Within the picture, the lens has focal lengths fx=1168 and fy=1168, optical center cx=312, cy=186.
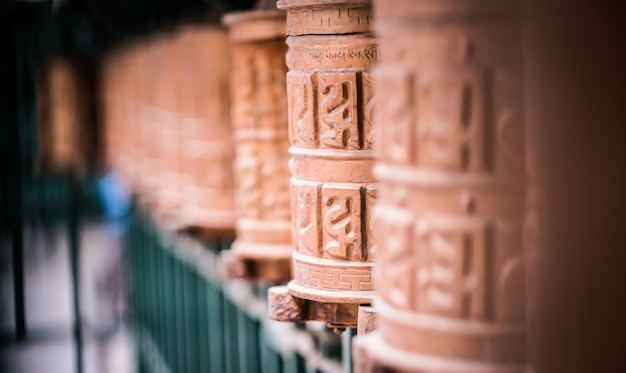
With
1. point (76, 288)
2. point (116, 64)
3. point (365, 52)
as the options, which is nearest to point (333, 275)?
point (365, 52)

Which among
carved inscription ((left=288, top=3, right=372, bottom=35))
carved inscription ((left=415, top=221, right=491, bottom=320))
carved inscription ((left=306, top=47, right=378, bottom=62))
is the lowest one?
carved inscription ((left=415, top=221, right=491, bottom=320))

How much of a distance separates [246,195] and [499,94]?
165 centimetres

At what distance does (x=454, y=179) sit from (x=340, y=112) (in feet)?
2.10

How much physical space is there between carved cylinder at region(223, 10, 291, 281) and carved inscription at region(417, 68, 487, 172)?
1440 millimetres

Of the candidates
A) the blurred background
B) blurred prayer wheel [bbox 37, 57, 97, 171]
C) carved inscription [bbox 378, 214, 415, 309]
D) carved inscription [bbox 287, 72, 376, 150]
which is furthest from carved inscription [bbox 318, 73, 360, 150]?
blurred prayer wheel [bbox 37, 57, 97, 171]

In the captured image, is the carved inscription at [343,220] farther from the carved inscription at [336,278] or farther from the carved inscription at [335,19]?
the carved inscription at [335,19]

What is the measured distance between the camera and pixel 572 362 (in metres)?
1.65

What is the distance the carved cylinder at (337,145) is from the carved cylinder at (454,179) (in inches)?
18.5

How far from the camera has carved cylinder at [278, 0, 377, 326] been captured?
87.7 inches

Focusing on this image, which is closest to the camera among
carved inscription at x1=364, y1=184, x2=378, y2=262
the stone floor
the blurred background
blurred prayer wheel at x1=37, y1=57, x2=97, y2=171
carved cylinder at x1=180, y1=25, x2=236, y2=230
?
carved inscription at x1=364, y1=184, x2=378, y2=262

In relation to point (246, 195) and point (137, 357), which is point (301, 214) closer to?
point (246, 195)

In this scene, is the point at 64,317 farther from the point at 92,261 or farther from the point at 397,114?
the point at 397,114

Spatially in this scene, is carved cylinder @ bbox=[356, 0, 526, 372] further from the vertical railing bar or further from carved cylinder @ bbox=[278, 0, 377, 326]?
the vertical railing bar

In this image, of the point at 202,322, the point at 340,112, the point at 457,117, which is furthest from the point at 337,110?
the point at 202,322
